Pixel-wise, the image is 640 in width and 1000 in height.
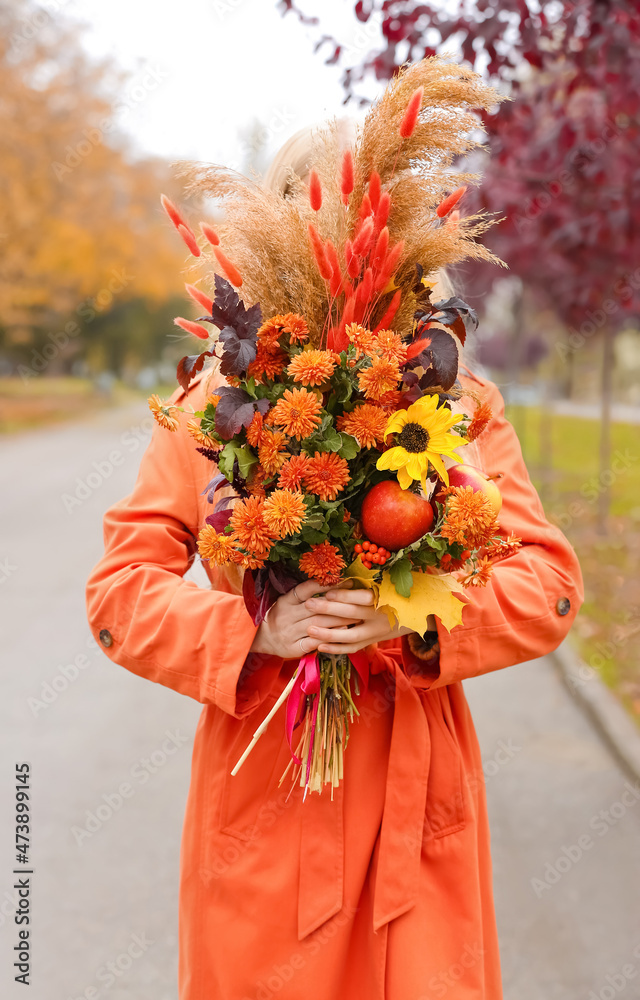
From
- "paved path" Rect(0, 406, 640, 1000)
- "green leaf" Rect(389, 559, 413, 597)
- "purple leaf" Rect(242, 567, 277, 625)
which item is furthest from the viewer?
"paved path" Rect(0, 406, 640, 1000)

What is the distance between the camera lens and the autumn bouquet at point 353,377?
4.66 ft

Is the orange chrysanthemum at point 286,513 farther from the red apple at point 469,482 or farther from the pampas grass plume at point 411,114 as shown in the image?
the pampas grass plume at point 411,114

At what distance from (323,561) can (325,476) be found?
150mm

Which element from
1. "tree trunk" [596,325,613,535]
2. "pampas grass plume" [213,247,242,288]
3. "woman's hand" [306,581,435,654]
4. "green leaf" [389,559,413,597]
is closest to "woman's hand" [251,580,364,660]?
"woman's hand" [306,581,435,654]

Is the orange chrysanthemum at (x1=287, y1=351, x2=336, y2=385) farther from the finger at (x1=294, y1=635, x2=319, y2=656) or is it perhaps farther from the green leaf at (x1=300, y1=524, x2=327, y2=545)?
the finger at (x1=294, y1=635, x2=319, y2=656)

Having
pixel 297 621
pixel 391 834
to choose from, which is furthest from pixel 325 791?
pixel 297 621

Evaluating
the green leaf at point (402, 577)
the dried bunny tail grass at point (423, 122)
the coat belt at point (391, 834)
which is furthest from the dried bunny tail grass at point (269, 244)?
the coat belt at point (391, 834)

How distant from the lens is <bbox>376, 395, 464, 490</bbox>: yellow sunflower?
1.42 meters

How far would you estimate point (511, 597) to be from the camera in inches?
69.2

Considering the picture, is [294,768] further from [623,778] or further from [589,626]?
[589,626]

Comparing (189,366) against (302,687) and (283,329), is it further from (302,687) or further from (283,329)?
(302,687)

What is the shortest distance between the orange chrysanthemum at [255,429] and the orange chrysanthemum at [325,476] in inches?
3.9

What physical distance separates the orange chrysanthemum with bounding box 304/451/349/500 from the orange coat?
405mm

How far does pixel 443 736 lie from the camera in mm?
1841
